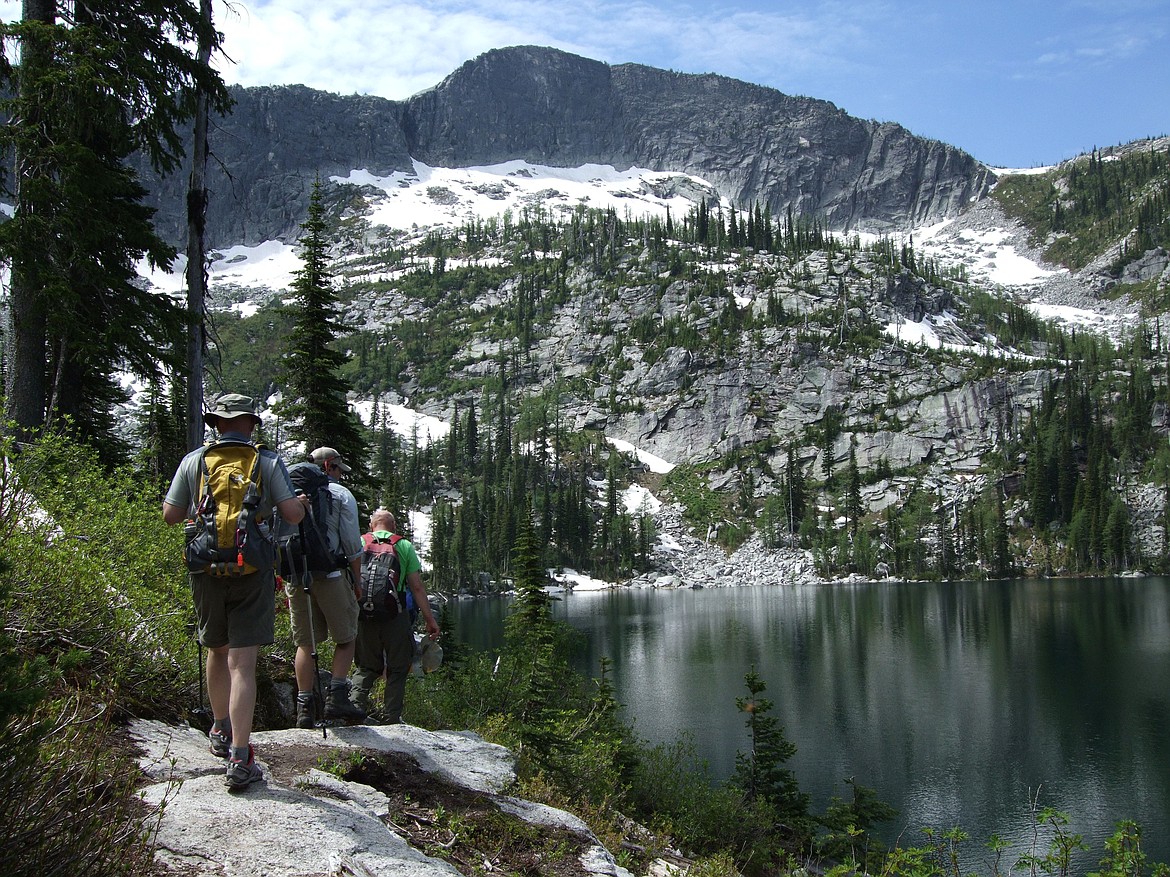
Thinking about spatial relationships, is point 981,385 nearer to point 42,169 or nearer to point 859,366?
point 859,366

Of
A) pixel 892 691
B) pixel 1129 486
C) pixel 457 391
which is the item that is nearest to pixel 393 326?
pixel 457 391

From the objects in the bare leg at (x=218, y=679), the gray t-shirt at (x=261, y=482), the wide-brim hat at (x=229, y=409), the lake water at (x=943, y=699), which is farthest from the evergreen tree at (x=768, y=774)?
the wide-brim hat at (x=229, y=409)

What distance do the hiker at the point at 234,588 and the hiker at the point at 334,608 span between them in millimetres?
1387

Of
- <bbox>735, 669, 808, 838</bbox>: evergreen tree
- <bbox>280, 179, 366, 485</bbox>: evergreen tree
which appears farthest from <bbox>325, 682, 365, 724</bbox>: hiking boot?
<bbox>280, 179, 366, 485</bbox>: evergreen tree

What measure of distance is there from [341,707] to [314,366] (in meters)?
14.7

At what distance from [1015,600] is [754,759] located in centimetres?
6537

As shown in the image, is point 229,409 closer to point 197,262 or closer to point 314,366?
point 197,262

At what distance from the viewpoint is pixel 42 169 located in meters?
11.3

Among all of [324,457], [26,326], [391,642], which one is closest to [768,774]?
[391,642]

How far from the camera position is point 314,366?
2038 cm

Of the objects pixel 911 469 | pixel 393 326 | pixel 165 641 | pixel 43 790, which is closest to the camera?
pixel 43 790

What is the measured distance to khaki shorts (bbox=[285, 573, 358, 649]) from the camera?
683cm

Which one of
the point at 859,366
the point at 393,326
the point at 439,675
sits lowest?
the point at 439,675

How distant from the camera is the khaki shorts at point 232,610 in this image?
5.19 metres
